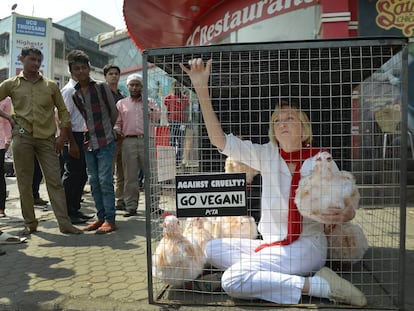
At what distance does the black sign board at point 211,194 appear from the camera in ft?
8.13

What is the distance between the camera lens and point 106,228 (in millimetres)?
4426

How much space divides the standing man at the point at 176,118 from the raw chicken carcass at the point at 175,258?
0.56 meters

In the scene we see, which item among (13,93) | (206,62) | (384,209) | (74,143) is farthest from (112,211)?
(384,209)

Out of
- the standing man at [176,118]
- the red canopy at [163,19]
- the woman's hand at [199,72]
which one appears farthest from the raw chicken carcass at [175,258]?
the red canopy at [163,19]

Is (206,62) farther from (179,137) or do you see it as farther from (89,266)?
(89,266)

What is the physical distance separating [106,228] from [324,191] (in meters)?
2.80

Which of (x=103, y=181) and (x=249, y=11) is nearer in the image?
(x=103, y=181)

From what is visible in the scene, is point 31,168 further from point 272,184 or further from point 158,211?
point 272,184

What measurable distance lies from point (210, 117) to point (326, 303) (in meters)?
1.40

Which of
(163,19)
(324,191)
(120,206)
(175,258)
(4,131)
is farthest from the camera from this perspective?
(163,19)

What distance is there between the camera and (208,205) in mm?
2480

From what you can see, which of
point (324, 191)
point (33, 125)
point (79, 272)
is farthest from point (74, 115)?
point (324, 191)

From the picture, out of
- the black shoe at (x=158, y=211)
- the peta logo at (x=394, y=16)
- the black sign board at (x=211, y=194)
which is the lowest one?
the black shoe at (x=158, y=211)

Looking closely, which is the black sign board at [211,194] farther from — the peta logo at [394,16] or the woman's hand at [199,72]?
the peta logo at [394,16]
